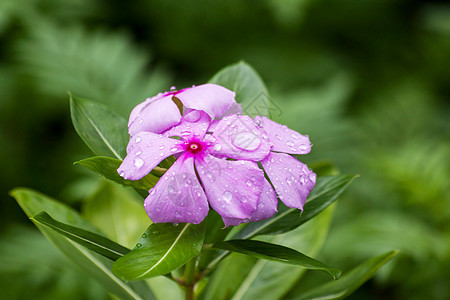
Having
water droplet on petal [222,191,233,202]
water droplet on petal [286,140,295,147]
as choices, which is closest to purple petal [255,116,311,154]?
water droplet on petal [286,140,295,147]

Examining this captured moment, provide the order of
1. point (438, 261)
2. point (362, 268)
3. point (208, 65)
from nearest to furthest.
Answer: point (362, 268) → point (438, 261) → point (208, 65)

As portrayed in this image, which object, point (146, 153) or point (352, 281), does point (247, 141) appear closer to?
point (146, 153)

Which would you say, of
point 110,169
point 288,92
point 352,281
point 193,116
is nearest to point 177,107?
point 193,116

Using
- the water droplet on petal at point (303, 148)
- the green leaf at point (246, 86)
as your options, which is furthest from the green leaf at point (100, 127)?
the water droplet on petal at point (303, 148)

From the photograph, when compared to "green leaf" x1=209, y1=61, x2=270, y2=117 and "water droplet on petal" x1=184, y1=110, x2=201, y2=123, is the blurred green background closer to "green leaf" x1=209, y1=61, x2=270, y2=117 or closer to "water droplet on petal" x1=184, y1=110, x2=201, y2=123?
"green leaf" x1=209, y1=61, x2=270, y2=117

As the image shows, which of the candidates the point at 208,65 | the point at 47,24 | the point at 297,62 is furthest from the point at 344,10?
the point at 47,24

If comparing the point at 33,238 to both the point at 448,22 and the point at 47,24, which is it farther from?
the point at 448,22
